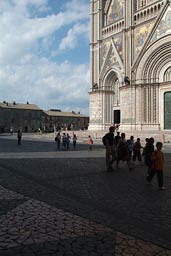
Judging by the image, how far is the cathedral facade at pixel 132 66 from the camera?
34.7 m

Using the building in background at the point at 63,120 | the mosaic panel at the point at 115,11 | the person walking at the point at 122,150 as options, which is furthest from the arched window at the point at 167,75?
the building in background at the point at 63,120

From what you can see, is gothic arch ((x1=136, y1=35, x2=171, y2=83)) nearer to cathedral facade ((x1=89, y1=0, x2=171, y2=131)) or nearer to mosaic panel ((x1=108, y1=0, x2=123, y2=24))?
cathedral facade ((x1=89, y1=0, x2=171, y2=131))

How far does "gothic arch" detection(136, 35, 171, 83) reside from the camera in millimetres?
33719

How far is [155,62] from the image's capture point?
116 feet

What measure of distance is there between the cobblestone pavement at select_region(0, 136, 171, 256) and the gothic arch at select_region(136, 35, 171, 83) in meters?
28.4

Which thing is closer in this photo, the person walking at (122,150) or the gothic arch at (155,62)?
the person walking at (122,150)

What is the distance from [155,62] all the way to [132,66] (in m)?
3.39

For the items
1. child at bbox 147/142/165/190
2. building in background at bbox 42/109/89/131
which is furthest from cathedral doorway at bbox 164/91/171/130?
building in background at bbox 42/109/89/131

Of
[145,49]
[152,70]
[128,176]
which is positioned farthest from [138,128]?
[128,176]

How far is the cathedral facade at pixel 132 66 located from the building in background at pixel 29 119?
140 ft

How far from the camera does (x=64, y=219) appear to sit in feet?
16.2

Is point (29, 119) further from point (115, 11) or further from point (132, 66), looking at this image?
point (132, 66)

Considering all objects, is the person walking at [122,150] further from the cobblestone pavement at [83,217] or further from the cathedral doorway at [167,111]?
the cathedral doorway at [167,111]

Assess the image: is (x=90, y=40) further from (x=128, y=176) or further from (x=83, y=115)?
(x=83, y=115)
